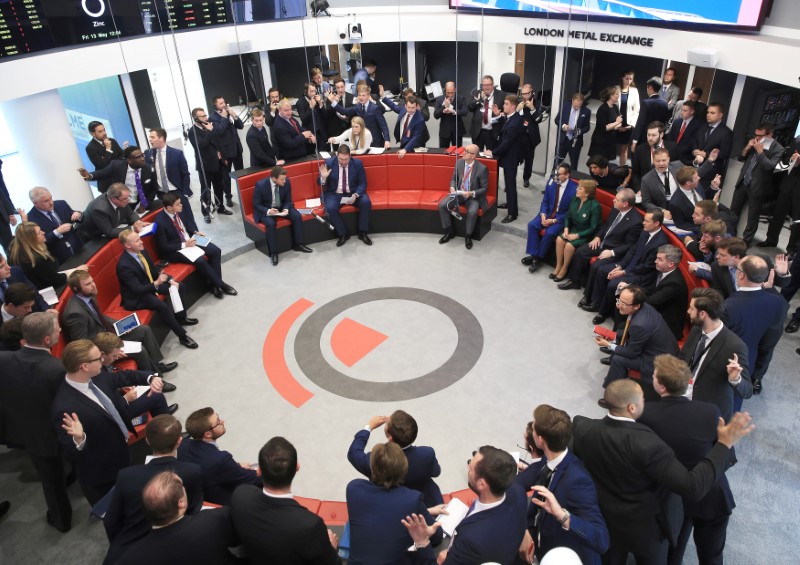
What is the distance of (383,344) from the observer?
6336 mm

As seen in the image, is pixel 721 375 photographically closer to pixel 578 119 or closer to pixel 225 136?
pixel 578 119

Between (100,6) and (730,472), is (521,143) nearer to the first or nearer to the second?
(730,472)

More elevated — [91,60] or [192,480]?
[91,60]

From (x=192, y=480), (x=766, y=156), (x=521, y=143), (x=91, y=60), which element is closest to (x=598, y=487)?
(x=192, y=480)

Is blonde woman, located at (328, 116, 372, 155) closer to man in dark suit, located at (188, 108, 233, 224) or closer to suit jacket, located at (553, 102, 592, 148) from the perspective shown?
man in dark suit, located at (188, 108, 233, 224)

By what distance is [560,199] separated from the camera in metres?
7.33

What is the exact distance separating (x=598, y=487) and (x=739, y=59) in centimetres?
672

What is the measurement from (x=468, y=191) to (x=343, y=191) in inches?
71.8

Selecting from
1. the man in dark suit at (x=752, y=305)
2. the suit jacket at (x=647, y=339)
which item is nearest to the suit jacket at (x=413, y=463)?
the suit jacket at (x=647, y=339)

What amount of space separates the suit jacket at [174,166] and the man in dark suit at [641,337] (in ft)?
19.0

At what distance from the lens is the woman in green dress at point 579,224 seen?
6852mm

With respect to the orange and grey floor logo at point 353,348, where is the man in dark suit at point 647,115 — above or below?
above

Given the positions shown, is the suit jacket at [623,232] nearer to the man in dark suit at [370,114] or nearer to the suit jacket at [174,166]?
the man in dark suit at [370,114]

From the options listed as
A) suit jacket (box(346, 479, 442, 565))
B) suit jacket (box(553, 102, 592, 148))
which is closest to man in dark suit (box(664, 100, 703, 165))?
suit jacket (box(553, 102, 592, 148))
